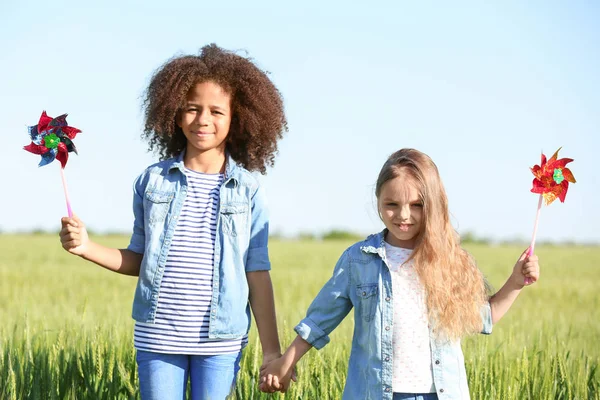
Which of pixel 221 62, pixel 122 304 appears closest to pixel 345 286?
pixel 221 62

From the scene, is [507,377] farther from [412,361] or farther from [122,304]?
[122,304]

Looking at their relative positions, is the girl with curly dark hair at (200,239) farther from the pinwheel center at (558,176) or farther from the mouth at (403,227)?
the pinwheel center at (558,176)

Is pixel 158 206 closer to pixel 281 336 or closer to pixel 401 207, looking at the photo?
pixel 401 207

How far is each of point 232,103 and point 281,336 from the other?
2158mm

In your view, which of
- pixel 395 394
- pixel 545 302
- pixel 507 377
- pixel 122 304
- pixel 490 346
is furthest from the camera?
pixel 545 302

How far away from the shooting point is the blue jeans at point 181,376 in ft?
9.23

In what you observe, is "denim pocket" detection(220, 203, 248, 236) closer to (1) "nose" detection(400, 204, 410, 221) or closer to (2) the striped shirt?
(2) the striped shirt

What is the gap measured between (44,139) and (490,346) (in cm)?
336

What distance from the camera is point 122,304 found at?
7.78 meters

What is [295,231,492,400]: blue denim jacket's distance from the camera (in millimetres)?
2572

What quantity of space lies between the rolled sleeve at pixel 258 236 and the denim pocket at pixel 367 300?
0.45 meters

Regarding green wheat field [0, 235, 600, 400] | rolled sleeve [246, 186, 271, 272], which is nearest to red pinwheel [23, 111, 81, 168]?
rolled sleeve [246, 186, 271, 272]

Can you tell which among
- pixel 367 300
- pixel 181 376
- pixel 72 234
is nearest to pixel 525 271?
pixel 367 300

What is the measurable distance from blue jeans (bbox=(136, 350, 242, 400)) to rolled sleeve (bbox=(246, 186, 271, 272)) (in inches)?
14.4
